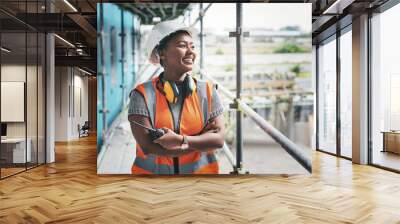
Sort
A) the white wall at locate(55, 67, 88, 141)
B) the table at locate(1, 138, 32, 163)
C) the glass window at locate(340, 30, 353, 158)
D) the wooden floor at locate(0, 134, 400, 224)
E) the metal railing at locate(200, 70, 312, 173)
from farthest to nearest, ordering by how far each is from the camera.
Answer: the white wall at locate(55, 67, 88, 141)
the glass window at locate(340, 30, 353, 158)
the table at locate(1, 138, 32, 163)
the metal railing at locate(200, 70, 312, 173)
the wooden floor at locate(0, 134, 400, 224)

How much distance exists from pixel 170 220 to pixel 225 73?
288cm

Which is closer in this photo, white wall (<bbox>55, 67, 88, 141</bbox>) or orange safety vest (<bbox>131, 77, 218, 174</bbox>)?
orange safety vest (<bbox>131, 77, 218, 174</bbox>)

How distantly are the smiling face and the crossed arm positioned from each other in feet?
2.85

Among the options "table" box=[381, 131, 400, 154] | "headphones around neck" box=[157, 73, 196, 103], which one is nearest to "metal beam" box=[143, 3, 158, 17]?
"headphones around neck" box=[157, 73, 196, 103]

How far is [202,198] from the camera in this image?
4.56 metres

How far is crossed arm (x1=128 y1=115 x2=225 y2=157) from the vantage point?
229 inches

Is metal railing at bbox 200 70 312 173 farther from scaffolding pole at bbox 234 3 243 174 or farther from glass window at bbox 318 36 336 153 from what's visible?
glass window at bbox 318 36 336 153

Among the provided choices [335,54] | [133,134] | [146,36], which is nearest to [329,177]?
[133,134]

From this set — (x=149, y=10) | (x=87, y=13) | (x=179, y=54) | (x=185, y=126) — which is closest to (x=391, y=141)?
(x=185, y=126)

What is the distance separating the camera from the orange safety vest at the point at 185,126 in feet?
19.1

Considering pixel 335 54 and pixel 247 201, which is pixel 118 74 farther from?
pixel 335 54

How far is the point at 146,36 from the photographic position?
5949 mm

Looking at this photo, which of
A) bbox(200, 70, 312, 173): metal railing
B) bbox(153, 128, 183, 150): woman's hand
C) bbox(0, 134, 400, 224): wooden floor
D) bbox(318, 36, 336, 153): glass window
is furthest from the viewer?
bbox(318, 36, 336, 153): glass window

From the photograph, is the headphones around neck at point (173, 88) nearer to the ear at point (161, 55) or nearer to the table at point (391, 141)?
the ear at point (161, 55)
